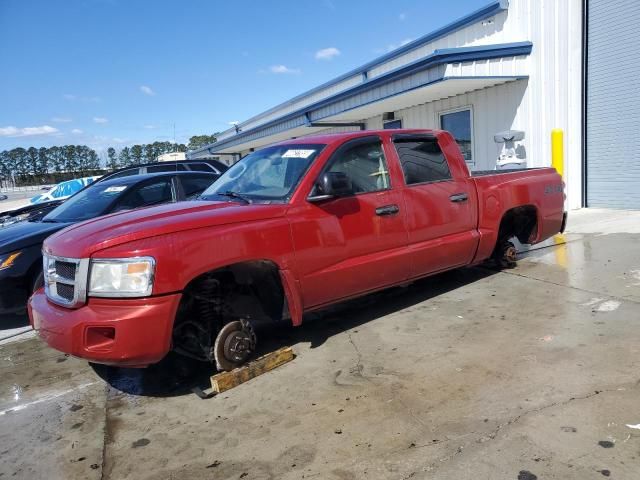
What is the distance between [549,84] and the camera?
1026 cm

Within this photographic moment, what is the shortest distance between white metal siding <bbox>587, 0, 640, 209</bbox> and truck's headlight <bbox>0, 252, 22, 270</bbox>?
34.7ft

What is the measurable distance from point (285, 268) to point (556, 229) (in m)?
4.22

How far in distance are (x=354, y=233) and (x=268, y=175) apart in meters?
0.97

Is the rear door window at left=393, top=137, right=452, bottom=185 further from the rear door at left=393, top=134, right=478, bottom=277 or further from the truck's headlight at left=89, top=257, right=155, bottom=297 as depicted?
the truck's headlight at left=89, top=257, right=155, bottom=297

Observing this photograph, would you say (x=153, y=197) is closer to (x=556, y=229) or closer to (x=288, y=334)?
(x=288, y=334)

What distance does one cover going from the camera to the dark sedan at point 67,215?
18.0 feet

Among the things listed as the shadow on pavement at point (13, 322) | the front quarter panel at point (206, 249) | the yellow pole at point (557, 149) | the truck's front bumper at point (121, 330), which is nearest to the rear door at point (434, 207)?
the front quarter panel at point (206, 249)

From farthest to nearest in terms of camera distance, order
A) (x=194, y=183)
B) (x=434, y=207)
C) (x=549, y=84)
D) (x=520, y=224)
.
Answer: (x=549, y=84)
(x=194, y=183)
(x=520, y=224)
(x=434, y=207)

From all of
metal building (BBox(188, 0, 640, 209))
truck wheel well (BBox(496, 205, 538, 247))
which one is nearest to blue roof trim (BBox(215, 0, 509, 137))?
metal building (BBox(188, 0, 640, 209))

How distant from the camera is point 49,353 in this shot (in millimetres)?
5008

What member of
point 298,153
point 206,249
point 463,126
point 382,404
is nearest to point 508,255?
point 298,153

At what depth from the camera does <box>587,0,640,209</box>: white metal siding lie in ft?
31.2

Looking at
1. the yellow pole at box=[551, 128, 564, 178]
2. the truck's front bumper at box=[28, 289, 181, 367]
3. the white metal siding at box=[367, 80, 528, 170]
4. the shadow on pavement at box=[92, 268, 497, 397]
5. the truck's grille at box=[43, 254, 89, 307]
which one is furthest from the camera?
the white metal siding at box=[367, 80, 528, 170]

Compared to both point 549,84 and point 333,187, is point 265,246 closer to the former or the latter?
point 333,187
